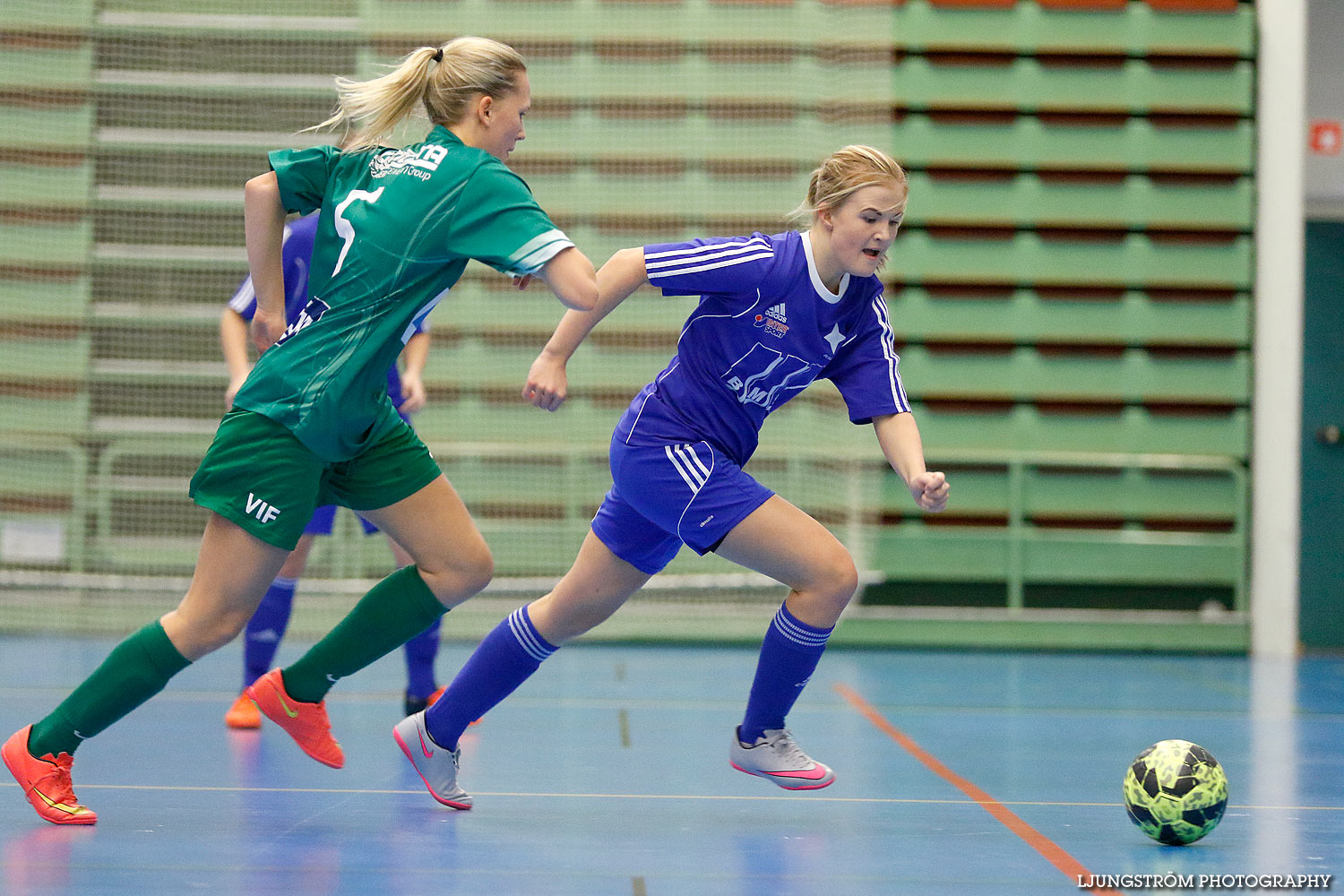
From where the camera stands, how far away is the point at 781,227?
7.38 m

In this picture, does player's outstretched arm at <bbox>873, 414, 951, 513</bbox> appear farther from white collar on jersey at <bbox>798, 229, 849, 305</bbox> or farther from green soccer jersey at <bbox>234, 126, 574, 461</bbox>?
green soccer jersey at <bbox>234, 126, 574, 461</bbox>

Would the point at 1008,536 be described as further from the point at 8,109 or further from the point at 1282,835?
the point at 8,109

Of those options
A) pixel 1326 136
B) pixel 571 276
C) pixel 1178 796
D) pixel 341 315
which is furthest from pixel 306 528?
pixel 1326 136

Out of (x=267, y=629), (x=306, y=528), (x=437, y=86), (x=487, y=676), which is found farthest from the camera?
(x=267, y=629)

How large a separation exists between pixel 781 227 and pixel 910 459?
4629 millimetres

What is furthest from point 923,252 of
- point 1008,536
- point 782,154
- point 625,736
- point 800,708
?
point 625,736

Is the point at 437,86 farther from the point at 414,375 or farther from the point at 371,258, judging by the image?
the point at 414,375

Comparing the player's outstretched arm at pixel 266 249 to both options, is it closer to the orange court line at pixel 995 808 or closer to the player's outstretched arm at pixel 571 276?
the player's outstretched arm at pixel 571 276

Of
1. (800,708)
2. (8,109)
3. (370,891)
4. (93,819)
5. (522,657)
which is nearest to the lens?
(370,891)

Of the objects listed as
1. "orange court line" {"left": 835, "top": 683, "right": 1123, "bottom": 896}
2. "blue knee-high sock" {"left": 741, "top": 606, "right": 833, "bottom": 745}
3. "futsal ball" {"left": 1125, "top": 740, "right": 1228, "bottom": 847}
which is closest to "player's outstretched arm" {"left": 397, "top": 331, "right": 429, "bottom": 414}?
"blue knee-high sock" {"left": 741, "top": 606, "right": 833, "bottom": 745}

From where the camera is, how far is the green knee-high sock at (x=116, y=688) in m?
2.67

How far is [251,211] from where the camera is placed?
9.00ft

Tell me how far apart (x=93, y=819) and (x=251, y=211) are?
4.09 feet

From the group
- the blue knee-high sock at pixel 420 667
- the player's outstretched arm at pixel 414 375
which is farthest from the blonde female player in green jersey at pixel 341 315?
the blue knee-high sock at pixel 420 667
